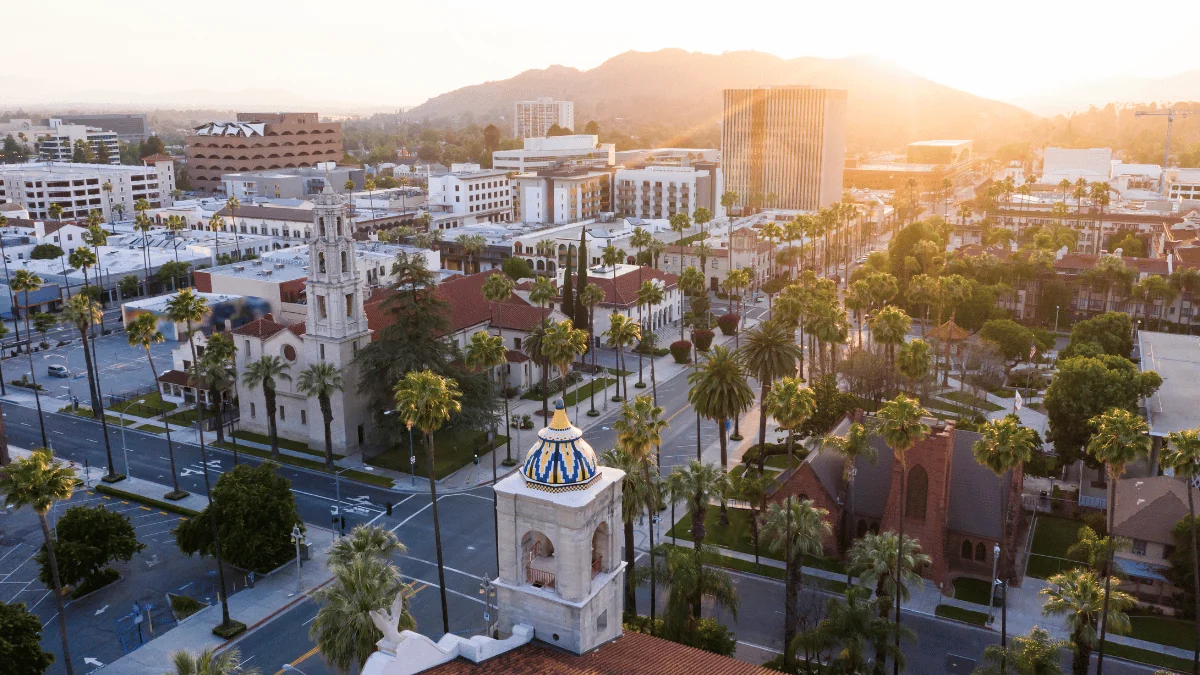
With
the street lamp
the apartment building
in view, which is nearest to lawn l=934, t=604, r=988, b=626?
the street lamp

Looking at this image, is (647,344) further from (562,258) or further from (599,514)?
(599,514)

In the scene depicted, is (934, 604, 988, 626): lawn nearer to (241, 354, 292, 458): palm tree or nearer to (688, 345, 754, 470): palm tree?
(688, 345, 754, 470): palm tree

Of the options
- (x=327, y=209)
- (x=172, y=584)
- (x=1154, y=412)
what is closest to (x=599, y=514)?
(x=172, y=584)

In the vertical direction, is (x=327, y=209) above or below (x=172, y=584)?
above

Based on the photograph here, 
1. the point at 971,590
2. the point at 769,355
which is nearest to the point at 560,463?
the point at 971,590

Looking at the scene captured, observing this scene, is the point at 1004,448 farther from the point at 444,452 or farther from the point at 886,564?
the point at 444,452
